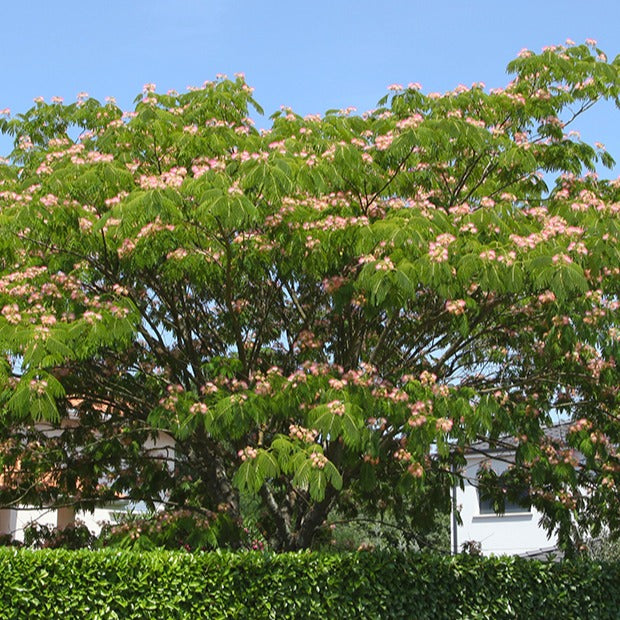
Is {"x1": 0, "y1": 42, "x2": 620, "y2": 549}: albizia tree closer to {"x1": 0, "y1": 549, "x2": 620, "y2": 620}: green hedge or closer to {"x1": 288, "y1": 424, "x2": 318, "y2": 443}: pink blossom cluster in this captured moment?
{"x1": 288, "y1": 424, "x2": 318, "y2": 443}: pink blossom cluster

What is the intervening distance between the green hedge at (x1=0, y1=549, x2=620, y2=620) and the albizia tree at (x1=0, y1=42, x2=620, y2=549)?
1121mm

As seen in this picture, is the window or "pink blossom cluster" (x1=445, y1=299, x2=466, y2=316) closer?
"pink blossom cluster" (x1=445, y1=299, x2=466, y2=316)

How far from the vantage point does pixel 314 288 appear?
13.0m

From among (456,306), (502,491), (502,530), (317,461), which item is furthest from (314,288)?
(502,530)

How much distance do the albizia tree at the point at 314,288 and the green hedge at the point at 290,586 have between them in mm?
1121

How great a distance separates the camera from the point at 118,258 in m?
11.4

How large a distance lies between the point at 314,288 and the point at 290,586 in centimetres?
424

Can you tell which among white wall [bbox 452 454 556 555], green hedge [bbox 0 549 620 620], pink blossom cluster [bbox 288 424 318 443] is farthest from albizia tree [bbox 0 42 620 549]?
white wall [bbox 452 454 556 555]

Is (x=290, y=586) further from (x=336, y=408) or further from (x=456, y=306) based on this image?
(x=456, y=306)

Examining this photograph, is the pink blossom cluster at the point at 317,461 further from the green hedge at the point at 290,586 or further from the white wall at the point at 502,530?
the white wall at the point at 502,530

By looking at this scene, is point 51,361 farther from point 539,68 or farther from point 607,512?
point 607,512

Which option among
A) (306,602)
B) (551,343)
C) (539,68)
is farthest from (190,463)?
(539,68)

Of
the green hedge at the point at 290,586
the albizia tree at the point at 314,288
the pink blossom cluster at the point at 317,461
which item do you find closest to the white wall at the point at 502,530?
the albizia tree at the point at 314,288

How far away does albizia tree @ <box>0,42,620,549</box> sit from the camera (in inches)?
394
